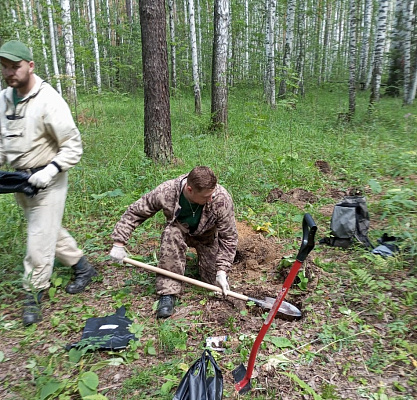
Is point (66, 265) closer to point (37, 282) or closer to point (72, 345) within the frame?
point (37, 282)

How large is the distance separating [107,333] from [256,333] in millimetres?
1127

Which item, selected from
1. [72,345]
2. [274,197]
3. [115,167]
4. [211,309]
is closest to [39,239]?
[72,345]

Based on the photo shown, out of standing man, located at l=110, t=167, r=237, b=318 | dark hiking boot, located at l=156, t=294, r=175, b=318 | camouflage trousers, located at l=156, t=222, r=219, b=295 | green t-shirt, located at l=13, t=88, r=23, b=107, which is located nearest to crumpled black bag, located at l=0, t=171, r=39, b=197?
green t-shirt, located at l=13, t=88, r=23, b=107

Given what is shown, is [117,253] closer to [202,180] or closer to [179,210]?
[179,210]

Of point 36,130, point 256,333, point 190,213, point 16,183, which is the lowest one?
point 256,333

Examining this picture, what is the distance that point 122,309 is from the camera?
2.86 metres

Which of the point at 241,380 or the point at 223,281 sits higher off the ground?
the point at 223,281

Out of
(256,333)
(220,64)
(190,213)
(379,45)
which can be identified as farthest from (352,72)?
(256,333)

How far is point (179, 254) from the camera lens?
3.07 meters

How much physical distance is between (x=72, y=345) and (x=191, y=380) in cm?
106

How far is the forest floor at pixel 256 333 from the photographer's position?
215 cm

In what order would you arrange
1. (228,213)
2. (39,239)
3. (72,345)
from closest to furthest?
1. (72,345)
2. (39,239)
3. (228,213)

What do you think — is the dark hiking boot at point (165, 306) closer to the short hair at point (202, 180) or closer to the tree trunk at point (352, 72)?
the short hair at point (202, 180)

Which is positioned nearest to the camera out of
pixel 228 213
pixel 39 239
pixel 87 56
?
pixel 39 239
